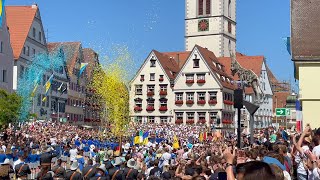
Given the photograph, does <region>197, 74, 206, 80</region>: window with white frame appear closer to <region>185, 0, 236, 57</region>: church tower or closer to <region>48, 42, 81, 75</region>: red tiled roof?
<region>48, 42, 81, 75</region>: red tiled roof

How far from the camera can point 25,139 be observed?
3228cm

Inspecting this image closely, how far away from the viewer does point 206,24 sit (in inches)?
3698

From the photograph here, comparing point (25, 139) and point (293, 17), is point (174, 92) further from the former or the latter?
point (293, 17)

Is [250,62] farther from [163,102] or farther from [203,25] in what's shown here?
[163,102]

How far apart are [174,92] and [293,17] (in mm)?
48006

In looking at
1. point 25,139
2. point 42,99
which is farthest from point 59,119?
point 25,139

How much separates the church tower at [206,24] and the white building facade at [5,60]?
4263 cm

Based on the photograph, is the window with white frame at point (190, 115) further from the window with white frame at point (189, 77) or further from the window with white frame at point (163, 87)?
the window with white frame at point (163, 87)

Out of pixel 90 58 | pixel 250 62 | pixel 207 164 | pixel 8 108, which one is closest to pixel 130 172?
pixel 207 164

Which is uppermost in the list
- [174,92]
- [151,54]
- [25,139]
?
[151,54]

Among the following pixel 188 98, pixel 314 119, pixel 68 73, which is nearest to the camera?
pixel 314 119

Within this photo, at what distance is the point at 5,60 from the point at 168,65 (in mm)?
25809

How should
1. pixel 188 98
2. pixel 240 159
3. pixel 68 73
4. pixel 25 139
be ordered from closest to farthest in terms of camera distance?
pixel 240 159 < pixel 25 139 < pixel 188 98 < pixel 68 73

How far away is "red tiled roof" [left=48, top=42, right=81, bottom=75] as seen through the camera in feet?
264
